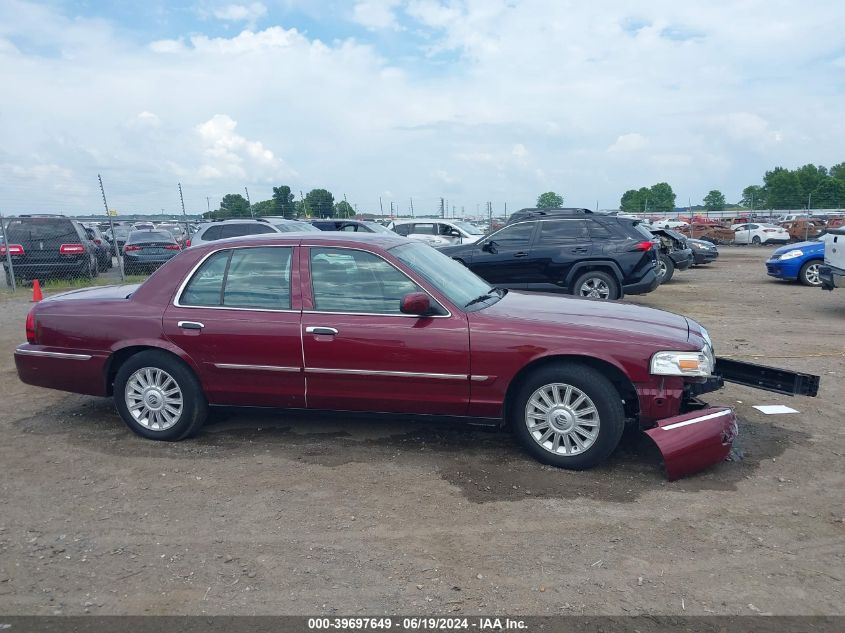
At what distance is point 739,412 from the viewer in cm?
599

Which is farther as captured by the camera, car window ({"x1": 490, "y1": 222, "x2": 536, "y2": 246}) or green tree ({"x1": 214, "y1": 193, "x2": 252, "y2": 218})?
green tree ({"x1": 214, "y1": 193, "x2": 252, "y2": 218})

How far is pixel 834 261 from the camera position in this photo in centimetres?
1059

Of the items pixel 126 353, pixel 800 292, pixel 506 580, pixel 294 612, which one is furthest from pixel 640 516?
pixel 800 292

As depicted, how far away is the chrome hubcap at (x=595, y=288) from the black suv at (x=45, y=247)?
11088 millimetres

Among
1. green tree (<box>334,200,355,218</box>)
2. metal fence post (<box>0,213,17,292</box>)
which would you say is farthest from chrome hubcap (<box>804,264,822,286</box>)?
green tree (<box>334,200,355,218</box>)

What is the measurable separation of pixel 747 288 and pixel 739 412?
1023 centimetres

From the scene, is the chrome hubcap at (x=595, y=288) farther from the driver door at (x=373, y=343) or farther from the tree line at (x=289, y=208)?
the tree line at (x=289, y=208)

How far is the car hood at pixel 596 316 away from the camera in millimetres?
4727

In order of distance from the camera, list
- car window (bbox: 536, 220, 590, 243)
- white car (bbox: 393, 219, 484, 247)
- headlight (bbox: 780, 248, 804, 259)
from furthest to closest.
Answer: white car (bbox: 393, 219, 484, 247)
headlight (bbox: 780, 248, 804, 259)
car window (bbox: 536, 220, 590, 243)

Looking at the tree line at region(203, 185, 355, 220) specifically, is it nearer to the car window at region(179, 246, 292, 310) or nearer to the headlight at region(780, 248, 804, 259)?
the headlight at region(780, 248, 804, 259)

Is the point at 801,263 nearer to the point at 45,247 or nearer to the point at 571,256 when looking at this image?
the point at 571,256

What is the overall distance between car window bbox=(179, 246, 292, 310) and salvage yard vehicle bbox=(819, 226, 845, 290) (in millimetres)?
8924

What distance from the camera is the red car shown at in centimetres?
462

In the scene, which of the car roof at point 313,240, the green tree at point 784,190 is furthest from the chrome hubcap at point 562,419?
the green tree at point 784,190
